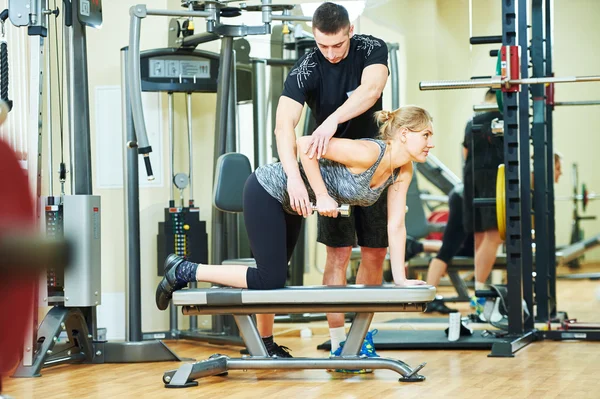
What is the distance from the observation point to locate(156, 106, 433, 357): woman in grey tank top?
2.97 metres

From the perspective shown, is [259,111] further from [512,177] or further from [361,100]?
[361,100]

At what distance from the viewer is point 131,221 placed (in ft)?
13.0

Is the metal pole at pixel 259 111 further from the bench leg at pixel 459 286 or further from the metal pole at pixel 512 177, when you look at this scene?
the metal pole at pixel 512 177

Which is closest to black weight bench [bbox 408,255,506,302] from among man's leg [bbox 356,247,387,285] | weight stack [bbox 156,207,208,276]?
weight stack [bbox 156,207,208,276]

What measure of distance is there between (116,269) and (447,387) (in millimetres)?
2315

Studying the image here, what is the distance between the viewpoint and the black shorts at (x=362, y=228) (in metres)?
3.32

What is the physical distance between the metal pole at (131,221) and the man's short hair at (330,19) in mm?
1331

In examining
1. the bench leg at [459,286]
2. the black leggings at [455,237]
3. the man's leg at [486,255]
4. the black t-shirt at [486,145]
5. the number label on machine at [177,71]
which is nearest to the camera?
the black t-shirt at [486,145]

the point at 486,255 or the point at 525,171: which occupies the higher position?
the point at 525,171

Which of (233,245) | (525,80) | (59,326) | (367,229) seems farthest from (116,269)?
(525,80)

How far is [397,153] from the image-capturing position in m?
3.03

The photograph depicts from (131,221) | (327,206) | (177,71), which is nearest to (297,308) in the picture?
(327,206)

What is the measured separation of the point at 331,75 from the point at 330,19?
306 millimetres

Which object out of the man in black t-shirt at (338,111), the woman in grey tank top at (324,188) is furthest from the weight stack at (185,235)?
the woman in grey tank top at (324,188)
